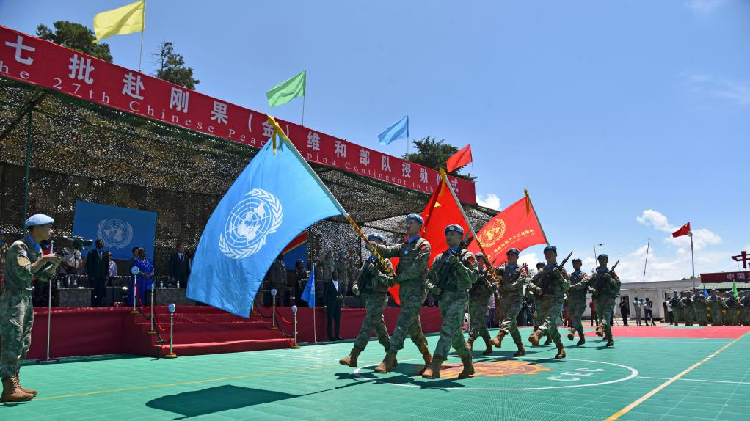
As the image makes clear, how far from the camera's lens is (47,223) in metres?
7.01

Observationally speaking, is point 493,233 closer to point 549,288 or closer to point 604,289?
point 549,288

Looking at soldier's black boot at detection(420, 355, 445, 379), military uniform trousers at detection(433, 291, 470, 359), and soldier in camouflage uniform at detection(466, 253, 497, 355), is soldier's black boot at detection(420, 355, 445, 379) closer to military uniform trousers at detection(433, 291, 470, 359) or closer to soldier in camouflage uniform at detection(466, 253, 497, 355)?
military uniform trousers at detection(433, 291, 470, 359)

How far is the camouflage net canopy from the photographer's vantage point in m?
13.4

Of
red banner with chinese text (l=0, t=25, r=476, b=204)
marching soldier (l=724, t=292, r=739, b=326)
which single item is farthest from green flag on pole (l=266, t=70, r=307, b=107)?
marching soldier (l=724, t=292, r=739, b=326)

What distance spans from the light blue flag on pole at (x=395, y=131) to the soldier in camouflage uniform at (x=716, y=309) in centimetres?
2278

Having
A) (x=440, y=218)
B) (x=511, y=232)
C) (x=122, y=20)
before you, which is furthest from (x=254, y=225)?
(x=122, y=20)

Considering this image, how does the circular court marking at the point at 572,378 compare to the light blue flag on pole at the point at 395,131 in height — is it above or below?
below

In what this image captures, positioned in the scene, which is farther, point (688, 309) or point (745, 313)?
point (688, 309)

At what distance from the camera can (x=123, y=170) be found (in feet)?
61.1

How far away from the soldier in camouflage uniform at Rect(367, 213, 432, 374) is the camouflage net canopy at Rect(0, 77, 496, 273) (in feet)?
25.6

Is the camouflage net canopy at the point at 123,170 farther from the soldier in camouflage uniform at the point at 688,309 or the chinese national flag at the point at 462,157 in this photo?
the soldier in camouflage uniform at the point at 688,309

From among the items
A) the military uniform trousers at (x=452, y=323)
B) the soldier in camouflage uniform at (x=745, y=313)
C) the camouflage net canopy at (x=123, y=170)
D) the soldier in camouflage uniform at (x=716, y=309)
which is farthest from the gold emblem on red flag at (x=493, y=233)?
the soldier in camouflage uniform at (x=745, y=313)

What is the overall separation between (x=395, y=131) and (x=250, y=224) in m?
16.8

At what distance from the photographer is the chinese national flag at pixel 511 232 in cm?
1422
